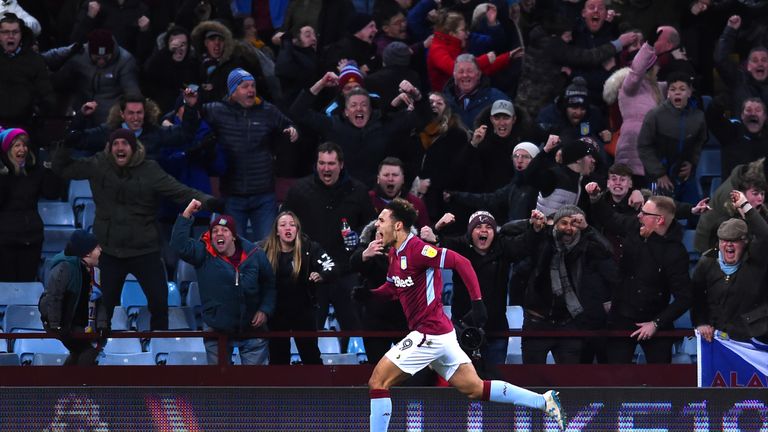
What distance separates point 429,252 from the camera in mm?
11227

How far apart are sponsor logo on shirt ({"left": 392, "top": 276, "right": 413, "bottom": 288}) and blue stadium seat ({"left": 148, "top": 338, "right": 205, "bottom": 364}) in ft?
10.0

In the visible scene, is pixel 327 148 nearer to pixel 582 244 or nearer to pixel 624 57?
pixel 582 244

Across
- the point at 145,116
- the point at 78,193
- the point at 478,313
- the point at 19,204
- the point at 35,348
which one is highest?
the point at 145,116

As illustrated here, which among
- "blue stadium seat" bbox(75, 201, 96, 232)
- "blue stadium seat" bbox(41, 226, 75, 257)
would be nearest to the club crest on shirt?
"blue stadium seat" bbox(75, 201, 96, 232)

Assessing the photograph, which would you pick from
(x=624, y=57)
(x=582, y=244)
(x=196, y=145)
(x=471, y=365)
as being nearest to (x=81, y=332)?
(x=196, y=145)

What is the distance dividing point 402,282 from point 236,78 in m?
3.37

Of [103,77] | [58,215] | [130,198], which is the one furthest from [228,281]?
[103,77]

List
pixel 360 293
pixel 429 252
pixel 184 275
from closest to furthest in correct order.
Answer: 1. pixel 429 252
2. pixel 360 293
3. pixel 184 275

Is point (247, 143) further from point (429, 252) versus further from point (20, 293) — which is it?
point (429, 252)

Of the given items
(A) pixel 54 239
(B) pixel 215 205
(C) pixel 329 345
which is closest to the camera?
(B) pixel 215 205

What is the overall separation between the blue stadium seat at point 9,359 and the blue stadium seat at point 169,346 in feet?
3.86

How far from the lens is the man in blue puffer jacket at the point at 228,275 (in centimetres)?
1214

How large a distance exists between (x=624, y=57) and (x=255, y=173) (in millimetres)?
4288

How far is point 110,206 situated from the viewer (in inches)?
521
